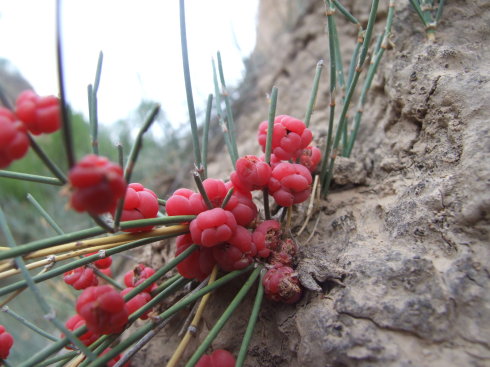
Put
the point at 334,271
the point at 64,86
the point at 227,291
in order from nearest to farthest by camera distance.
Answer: the point at 64,86
the point at 334,271
the point at 227,291

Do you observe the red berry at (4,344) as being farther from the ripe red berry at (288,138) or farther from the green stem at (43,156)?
the ripe red berry at (288,138)

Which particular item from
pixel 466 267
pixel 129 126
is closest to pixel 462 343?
pixel 466 267

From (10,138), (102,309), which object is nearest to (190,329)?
(102,309)

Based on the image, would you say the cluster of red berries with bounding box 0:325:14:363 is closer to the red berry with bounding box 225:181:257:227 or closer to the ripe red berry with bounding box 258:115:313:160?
the red berry with bounding box 225:181:257:227

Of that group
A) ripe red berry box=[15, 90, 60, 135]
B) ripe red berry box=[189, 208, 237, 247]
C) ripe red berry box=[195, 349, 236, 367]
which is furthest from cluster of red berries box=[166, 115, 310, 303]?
ripe red berry box=[15, 90, 60, 135]

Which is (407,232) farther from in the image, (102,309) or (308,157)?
(102,309)

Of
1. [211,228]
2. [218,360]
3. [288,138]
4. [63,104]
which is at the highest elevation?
[63,104]

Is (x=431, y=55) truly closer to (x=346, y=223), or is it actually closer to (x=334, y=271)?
(x=346, y=223)

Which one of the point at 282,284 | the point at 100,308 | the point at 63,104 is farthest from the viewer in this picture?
the point at 282,284
